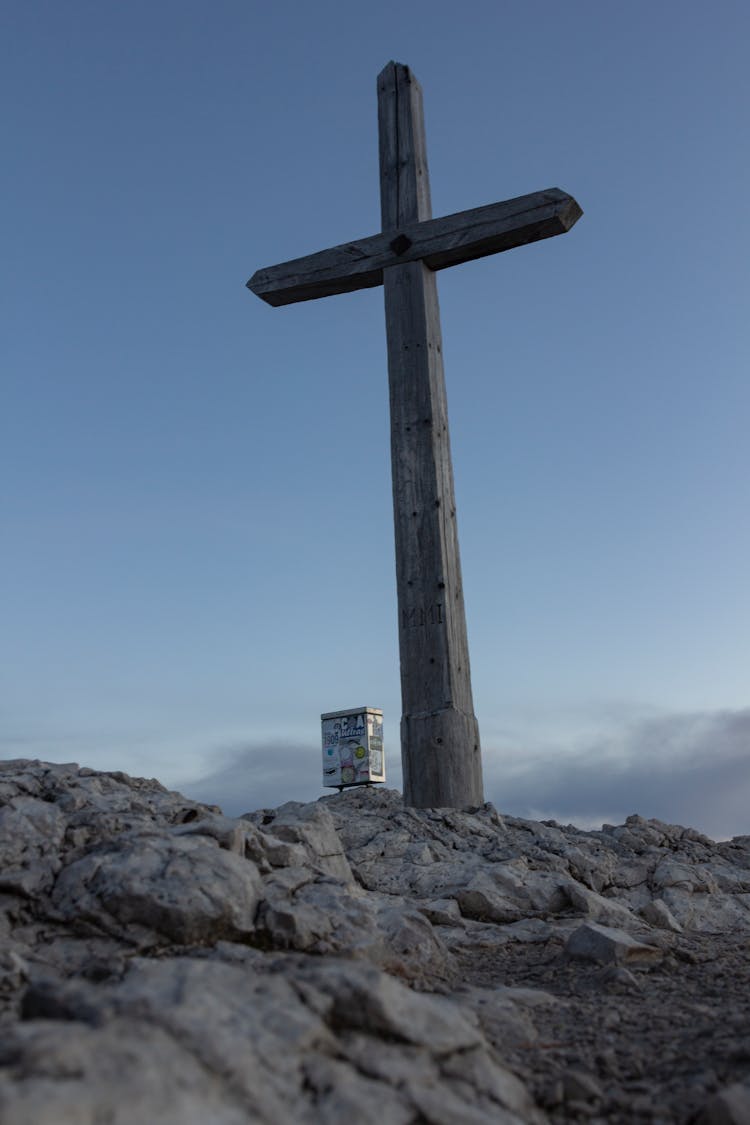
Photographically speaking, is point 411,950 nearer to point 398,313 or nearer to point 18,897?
point 18,897

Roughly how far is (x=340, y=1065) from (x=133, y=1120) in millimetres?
598

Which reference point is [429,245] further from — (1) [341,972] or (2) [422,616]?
(1) [341,972]

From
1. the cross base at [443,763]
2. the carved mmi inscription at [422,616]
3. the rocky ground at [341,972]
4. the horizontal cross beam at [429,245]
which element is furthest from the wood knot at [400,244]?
the rocky ground at [341,972]

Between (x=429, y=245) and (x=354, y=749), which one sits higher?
(x=429, y=245)

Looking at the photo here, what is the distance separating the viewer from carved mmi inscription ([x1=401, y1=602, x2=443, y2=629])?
22.6ft

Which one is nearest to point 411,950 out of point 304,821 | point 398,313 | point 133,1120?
point 304,821

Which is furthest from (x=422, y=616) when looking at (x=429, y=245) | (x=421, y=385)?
(x=429, y=245)

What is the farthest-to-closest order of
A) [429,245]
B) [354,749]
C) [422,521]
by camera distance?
[354,749] < [429,245] < [422,521]

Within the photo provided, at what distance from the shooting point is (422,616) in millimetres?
6934

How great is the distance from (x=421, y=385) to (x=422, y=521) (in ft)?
3.58

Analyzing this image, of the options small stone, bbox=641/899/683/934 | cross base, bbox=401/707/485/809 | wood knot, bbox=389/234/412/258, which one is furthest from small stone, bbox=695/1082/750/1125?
wood knot, bbox=389/234/412/258

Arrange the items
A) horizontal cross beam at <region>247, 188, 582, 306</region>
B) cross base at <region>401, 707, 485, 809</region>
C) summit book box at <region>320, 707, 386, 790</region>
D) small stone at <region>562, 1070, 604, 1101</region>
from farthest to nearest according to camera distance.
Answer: summit book box at <region>320, 707, 386, 790</region> < horizontal cross beam at <region>247, 188, 582, 306</region> < cross base at <region>401, 707, 485, 809</region> < small stone at <region>562, 1070, 604, 1101</region>

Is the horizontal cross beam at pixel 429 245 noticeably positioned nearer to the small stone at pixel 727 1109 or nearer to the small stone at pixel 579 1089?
the small stone at pixel 579 1089

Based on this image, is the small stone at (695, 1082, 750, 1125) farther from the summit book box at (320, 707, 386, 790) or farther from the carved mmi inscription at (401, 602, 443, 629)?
the summit book box at (320, 707, 386, 790)
